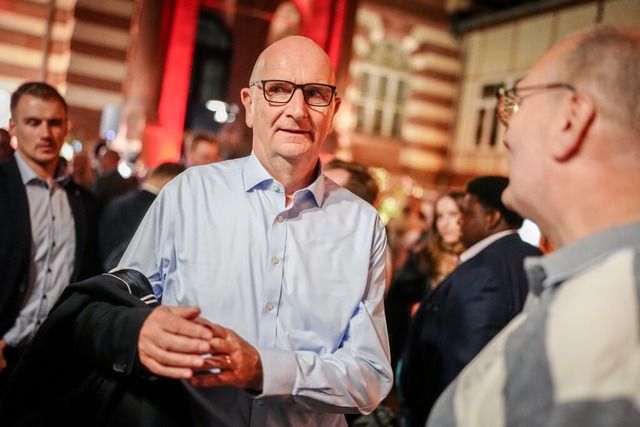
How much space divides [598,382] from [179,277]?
1.42m

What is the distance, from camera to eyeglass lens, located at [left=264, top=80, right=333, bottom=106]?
2.19 metres

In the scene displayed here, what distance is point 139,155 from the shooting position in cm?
1203

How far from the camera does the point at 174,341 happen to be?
62.3 inches

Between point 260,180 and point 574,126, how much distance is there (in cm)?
119

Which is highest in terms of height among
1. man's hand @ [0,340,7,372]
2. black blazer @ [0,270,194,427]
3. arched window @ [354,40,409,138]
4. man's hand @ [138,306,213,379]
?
arched window @ [354,40,409,138]

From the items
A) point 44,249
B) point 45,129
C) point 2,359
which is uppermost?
point 45,129

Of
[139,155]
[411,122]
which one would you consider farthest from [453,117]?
[139,155]

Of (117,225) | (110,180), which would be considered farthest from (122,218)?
(110,180)

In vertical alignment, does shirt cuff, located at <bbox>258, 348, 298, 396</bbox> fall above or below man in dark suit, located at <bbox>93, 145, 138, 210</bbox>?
below

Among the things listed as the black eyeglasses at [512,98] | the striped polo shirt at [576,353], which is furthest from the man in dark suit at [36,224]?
the striped polo shirt at [576,353]

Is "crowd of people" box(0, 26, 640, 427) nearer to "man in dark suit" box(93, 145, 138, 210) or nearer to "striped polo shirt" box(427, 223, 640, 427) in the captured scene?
"striped polo shirt" box(427, 223, 640, 427)

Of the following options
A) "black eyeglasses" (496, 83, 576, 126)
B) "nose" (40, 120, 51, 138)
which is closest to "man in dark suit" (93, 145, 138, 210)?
"nose" (40, 120, 51, 138)

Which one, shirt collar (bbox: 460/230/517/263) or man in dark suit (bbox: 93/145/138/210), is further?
man in dark suit (bbox: 93/145/138/210)

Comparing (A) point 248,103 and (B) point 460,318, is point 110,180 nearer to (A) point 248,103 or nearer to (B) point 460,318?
(B) point 460,318
